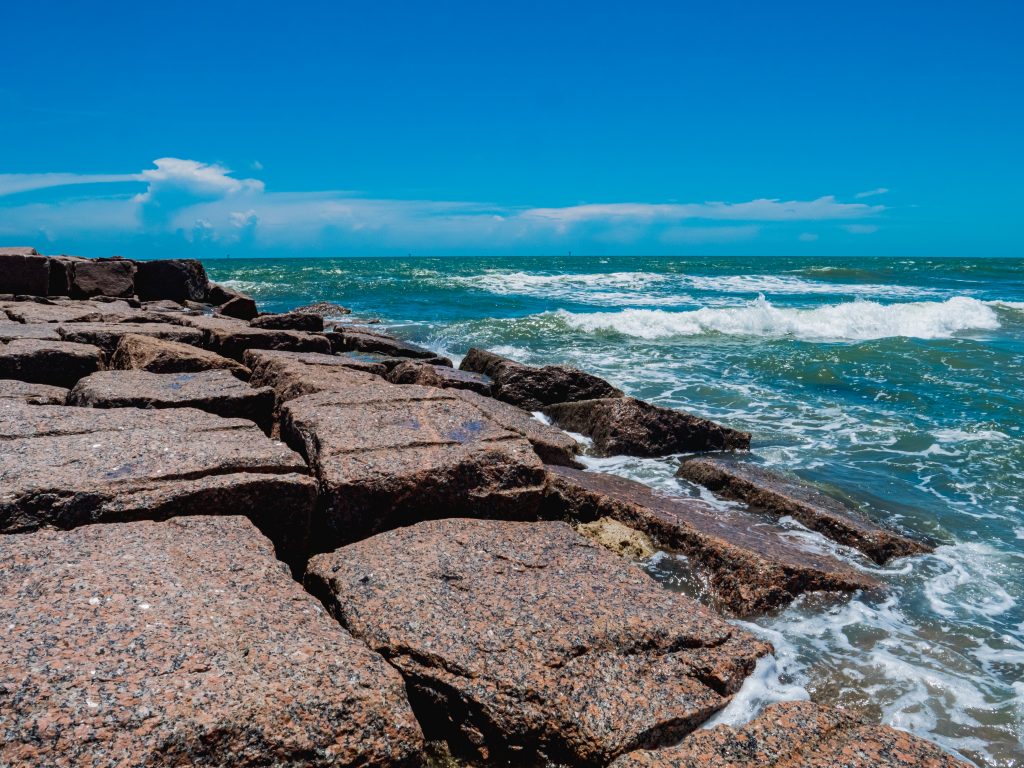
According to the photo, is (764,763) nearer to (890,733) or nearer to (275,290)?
(890,733)

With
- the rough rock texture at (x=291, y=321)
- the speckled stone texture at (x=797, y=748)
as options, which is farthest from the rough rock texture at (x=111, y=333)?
the speckled stone texture at (x=797, y=748)

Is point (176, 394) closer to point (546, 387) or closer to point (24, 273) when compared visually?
point (546, 387)

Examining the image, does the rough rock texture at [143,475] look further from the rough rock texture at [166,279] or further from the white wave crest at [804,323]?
the white wave crest at [804,323]

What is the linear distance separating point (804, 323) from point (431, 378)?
13.9m

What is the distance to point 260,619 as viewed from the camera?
2.20 metres

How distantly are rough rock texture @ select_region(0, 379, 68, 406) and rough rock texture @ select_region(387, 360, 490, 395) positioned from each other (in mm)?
3159

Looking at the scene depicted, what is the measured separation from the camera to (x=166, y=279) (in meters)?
15.0

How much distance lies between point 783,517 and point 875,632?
128cm

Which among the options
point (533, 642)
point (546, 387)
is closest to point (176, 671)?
point (533, 642)

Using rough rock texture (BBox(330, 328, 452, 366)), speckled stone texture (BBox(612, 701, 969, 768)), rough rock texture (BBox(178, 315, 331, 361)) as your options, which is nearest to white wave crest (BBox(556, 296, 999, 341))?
rough rock texture (BBox(330, 328, 452, 366))

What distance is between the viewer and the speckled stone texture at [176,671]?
1684mm

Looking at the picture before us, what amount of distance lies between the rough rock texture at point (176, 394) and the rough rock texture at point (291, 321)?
5969 millimetres

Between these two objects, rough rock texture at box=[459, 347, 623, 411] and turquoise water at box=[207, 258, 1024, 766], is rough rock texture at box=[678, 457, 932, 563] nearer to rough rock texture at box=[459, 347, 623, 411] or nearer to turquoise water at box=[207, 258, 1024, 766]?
turquoise water at box=[207, 258, 1024, 766]

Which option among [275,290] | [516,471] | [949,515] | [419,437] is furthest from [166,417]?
[275,290]
